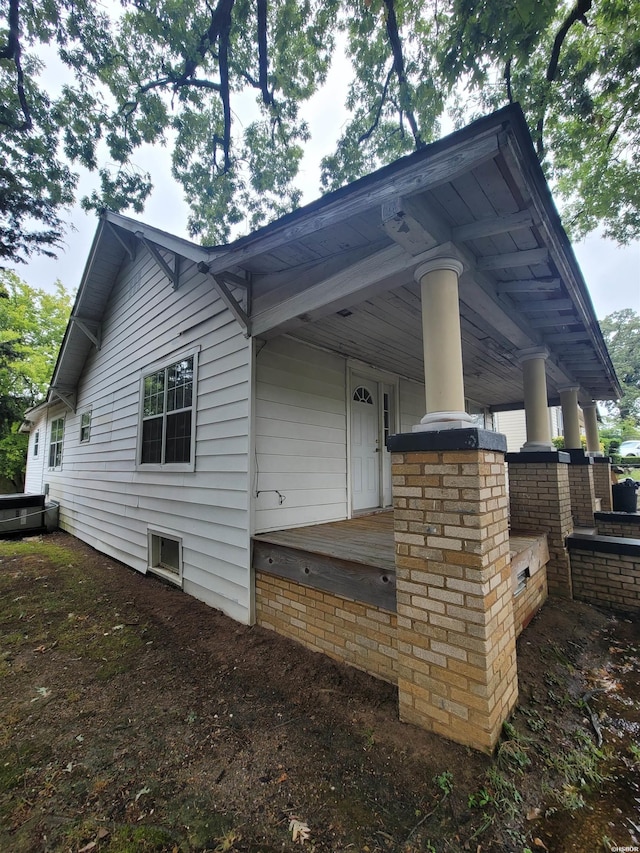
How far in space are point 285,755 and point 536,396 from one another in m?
4.06

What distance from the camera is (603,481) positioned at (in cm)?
681

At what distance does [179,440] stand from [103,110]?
605 cm

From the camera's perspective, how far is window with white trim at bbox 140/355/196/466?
15.0 feet

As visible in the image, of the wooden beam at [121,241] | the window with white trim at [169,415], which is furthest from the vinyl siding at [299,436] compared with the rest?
the wooden beam at [121,241]

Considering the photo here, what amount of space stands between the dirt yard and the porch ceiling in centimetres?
285

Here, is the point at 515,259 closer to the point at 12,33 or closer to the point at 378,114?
the point at 378,114

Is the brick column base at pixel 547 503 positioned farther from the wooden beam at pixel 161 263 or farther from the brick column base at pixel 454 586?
the wooden beam at pixel 161 263

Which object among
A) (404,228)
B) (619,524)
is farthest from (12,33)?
(619,524)

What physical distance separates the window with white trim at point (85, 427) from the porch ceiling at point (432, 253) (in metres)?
6.21

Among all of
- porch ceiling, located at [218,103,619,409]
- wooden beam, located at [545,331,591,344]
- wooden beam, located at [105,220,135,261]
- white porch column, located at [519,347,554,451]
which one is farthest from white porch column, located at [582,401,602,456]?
wooden beam, located at [105,220,135,261]

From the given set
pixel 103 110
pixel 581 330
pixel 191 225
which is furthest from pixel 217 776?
pixel 191 225

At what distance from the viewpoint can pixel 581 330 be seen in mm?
3906

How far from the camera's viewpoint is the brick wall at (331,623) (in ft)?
8.19

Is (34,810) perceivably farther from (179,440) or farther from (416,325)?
(416,325)
